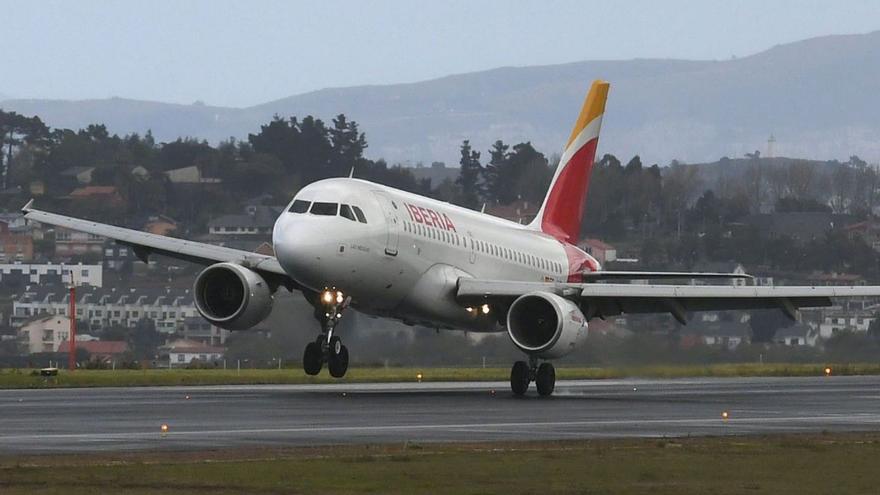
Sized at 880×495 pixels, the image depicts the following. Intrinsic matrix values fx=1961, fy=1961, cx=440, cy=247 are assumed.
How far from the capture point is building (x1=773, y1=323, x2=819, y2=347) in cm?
6620

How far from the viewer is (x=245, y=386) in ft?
152

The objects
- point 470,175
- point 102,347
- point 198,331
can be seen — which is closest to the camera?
point 102,347

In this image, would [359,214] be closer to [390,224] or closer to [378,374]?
[390,224]

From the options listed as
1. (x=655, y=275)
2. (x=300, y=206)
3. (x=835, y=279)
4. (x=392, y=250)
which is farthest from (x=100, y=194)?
(x=300, y=206)

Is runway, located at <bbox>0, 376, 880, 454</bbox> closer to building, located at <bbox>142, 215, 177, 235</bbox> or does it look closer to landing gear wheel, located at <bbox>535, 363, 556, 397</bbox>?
landing gear wheel, located at <bbox>535, 363, 556, 397</bbox>

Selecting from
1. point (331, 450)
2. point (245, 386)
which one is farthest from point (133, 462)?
point (245, 386)

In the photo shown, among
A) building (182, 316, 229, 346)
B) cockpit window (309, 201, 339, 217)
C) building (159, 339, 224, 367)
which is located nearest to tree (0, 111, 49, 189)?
building (182, 316, 229, 346)

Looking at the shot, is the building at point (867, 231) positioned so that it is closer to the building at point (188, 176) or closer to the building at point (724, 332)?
the building at point (724, 332)

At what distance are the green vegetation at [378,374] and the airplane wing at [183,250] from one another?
3235 mm

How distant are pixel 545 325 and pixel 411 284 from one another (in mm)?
3028

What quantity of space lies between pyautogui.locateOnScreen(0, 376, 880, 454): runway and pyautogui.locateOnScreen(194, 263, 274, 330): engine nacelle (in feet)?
5.18

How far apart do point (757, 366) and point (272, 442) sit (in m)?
41.2

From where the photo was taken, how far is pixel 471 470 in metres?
21.9

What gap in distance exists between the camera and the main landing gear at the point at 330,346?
4016 cm
